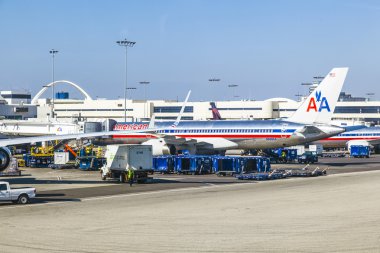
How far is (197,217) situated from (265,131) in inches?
1628

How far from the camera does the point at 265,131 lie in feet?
233

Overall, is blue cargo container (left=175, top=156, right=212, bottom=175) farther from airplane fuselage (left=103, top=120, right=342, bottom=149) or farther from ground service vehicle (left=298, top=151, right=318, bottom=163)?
ground service vehicle (left=298, top=151, right=318, bottom=163)

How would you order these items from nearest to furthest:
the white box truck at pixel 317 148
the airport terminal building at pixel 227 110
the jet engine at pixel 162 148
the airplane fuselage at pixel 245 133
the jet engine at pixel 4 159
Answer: the jet engine at pixel 4 159, the airplane fuselage at pixel 245 133, the jet engine at pixel 162 148, the white box truck at pixel 317 148, the airport terminal building at pixel 227 110

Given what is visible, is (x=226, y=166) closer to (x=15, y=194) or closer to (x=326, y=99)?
(x=326, y=99)

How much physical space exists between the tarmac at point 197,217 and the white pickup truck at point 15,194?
74cm

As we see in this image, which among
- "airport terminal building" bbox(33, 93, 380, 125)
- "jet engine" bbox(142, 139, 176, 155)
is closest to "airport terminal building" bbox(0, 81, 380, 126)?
"airport terminal building" bbox(33, 93, 380, 125)

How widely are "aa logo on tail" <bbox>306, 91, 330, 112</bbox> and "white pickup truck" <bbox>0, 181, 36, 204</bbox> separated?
4039cm

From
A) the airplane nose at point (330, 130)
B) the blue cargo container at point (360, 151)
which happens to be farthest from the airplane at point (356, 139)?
the airplane nose at point (330, 130)

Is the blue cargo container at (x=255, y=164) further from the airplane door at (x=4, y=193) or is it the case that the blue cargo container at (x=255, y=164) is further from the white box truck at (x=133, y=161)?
the airplane door at (x=4, y=193)

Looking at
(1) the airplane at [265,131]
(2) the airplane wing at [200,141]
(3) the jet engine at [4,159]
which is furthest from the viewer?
(2) the airplane wing at [200,141]

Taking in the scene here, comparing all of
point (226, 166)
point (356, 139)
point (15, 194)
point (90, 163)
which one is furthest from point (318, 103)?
point (15, 194)

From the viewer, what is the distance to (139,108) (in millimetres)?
169250

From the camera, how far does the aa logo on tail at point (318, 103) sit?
69.8 metres

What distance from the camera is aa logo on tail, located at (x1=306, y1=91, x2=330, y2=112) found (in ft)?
229
